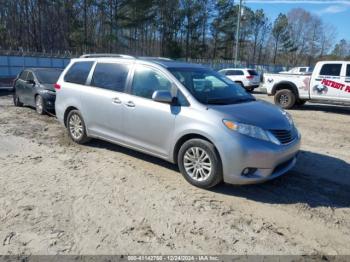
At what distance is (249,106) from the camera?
4.93 meters

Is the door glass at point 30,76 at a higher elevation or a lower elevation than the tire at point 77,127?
higher

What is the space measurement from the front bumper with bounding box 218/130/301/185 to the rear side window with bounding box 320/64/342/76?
8.84 meters

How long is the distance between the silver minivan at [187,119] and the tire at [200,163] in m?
0.01

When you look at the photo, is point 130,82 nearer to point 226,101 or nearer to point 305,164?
point 226,101

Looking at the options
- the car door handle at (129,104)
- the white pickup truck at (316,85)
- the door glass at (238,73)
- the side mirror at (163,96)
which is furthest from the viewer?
the door glass at (238,73)

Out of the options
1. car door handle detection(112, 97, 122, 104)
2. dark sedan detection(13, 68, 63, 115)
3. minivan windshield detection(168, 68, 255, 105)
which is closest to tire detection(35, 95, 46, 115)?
dark sedan detection(13, 68, 63, 115)

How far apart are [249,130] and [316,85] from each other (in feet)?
30.3

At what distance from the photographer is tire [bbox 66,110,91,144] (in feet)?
21.2

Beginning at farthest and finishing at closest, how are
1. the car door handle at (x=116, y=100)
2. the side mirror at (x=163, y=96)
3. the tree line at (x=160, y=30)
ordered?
the tree line at (x=160, y=30) < the car door handle at (x=116, y=100) < the side mirror at (x=163, y=96)

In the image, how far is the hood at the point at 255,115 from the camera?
14.4ft

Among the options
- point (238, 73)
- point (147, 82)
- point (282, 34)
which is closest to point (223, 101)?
point (147, 82)

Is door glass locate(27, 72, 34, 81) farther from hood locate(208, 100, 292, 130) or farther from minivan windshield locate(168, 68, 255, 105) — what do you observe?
hood locate(208, 100, 292, 130)

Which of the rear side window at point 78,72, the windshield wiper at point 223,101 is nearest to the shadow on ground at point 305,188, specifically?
the windshield wiper at point 223,101

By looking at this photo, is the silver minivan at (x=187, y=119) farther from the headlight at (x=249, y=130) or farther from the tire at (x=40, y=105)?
the tire at (x=40, y=105)
